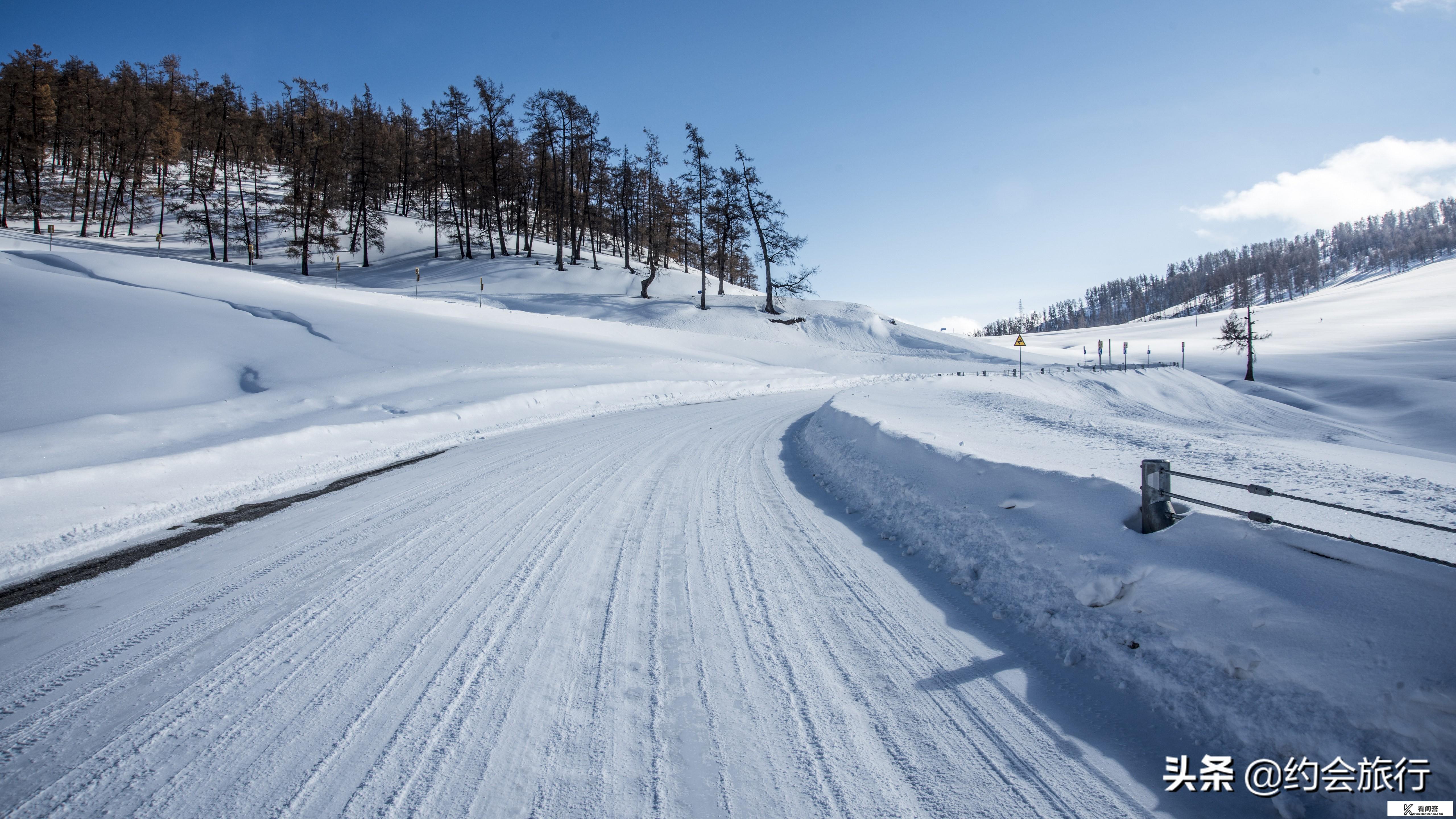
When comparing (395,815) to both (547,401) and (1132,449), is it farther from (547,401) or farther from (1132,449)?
(547,401)

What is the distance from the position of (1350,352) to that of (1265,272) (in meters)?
129

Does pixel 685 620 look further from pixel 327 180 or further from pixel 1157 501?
pixel 327 180

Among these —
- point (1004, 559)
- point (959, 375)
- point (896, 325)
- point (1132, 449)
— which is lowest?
point (1004, 559)

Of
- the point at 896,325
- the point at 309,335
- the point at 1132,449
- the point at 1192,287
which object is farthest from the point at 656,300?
the point at 1192,287

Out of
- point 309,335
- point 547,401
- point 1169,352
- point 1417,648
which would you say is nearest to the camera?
point 1417,648

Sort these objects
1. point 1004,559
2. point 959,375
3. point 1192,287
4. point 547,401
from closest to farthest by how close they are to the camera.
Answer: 1. point 1004,559
2. point 547,401
3. point 959,375
4. point 1192,287

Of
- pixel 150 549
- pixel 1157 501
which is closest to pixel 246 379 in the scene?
pixel 150 549

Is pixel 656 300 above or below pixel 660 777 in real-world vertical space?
above

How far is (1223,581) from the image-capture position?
9.66ft

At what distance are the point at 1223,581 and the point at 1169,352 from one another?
224 feet

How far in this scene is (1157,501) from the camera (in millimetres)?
3555

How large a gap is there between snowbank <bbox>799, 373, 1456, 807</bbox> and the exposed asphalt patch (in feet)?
20.9

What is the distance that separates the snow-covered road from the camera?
7.16 feet

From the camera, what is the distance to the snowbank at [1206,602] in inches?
87.2
